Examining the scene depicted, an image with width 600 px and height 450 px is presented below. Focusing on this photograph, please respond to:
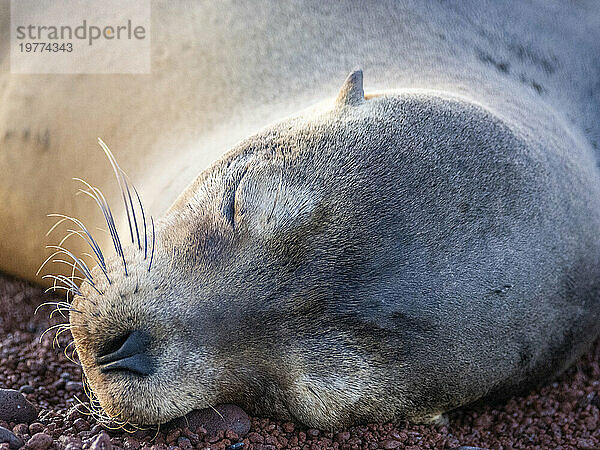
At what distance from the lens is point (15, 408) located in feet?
8.29

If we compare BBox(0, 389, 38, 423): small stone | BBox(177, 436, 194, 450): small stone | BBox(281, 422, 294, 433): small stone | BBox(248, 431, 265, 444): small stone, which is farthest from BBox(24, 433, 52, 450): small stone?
BBox(281, 422, 294, 433): small stone

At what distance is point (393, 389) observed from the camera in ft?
8.27

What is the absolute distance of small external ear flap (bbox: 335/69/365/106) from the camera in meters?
2.69

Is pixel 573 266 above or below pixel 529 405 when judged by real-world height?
above

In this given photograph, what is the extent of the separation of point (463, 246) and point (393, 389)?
500 millimetres

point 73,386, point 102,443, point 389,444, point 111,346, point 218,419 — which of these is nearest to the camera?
point 102,443

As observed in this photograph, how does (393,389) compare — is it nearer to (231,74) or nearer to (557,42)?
(231,74)

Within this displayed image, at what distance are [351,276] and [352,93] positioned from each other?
69cm

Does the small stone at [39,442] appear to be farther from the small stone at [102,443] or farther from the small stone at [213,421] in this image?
the small stone at [213,421]

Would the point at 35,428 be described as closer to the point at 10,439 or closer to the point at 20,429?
the point at 20,429

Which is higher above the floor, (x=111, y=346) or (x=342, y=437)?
(x=111, y=346)

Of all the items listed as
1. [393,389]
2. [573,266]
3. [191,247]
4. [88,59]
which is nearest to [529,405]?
[573,266]

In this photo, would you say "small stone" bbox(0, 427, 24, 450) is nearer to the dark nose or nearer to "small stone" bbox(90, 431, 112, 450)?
"small stone" bbox(90, 431, 112, 450)

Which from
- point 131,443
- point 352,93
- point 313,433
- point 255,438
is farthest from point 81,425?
point 352,93
